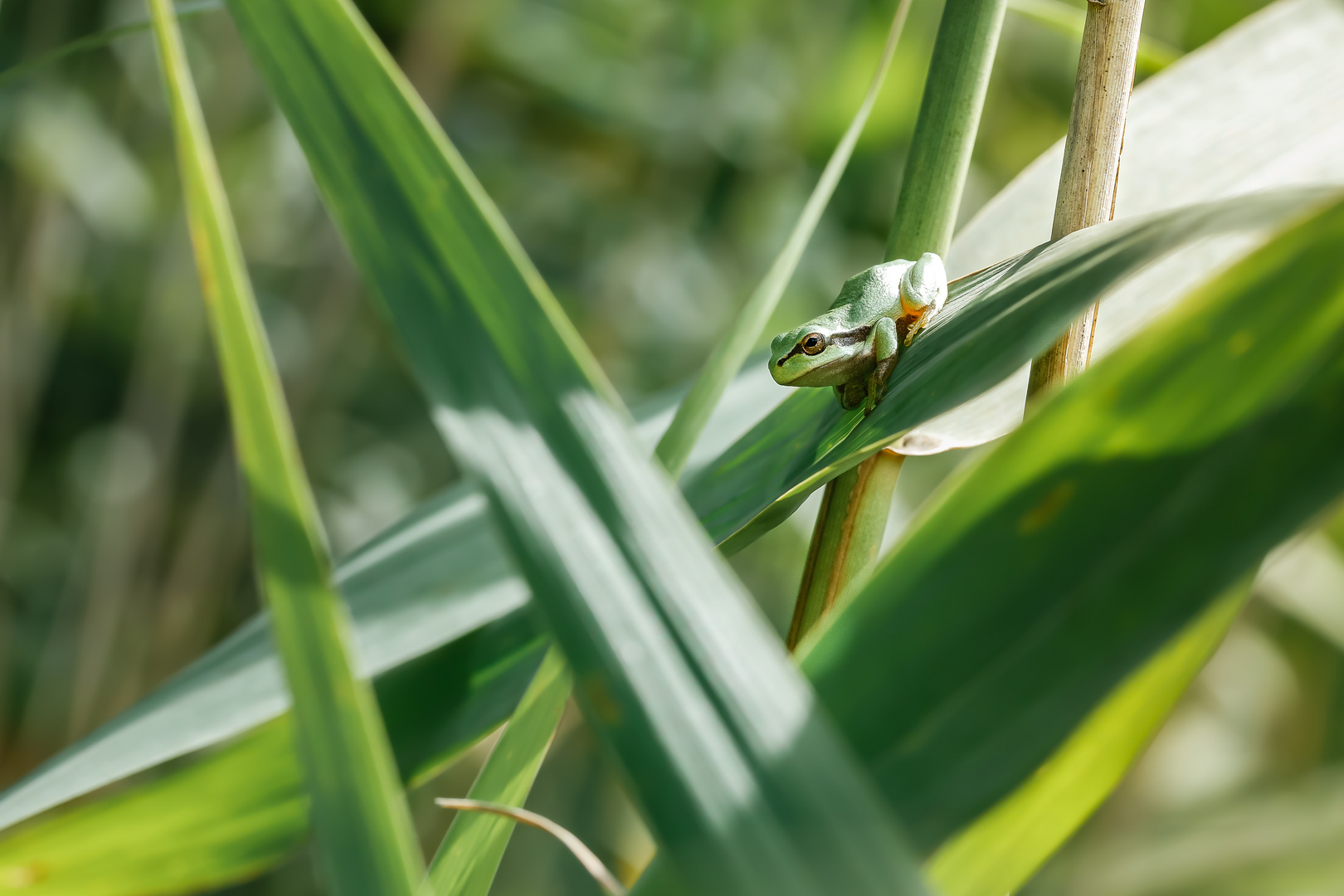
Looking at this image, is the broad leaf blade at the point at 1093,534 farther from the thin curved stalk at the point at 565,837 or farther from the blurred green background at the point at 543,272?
the blurred green background at the point at 543,272

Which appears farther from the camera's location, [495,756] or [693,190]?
[693,190]

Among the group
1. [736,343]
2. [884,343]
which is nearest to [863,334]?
[884,343]

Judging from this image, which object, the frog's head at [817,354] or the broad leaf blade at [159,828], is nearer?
the broad leaf blade at [159,828]

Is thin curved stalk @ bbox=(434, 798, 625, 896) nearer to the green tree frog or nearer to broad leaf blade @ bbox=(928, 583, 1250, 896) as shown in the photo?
broad leaf blade @ bbox=(928, 583, 1250, 896)

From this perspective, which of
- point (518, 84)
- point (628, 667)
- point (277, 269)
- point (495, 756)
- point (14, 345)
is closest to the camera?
point (628, 667)

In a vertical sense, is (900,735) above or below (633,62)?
below

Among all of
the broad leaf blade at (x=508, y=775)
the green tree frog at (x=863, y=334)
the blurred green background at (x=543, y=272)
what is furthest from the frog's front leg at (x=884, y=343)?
the blurred green background at (x=543, y=272)

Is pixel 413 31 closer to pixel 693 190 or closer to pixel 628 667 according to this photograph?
pixel 693 190

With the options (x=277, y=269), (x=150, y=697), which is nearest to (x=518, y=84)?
(x=277, y=269)

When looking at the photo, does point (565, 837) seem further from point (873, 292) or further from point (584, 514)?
point (873, 292)
